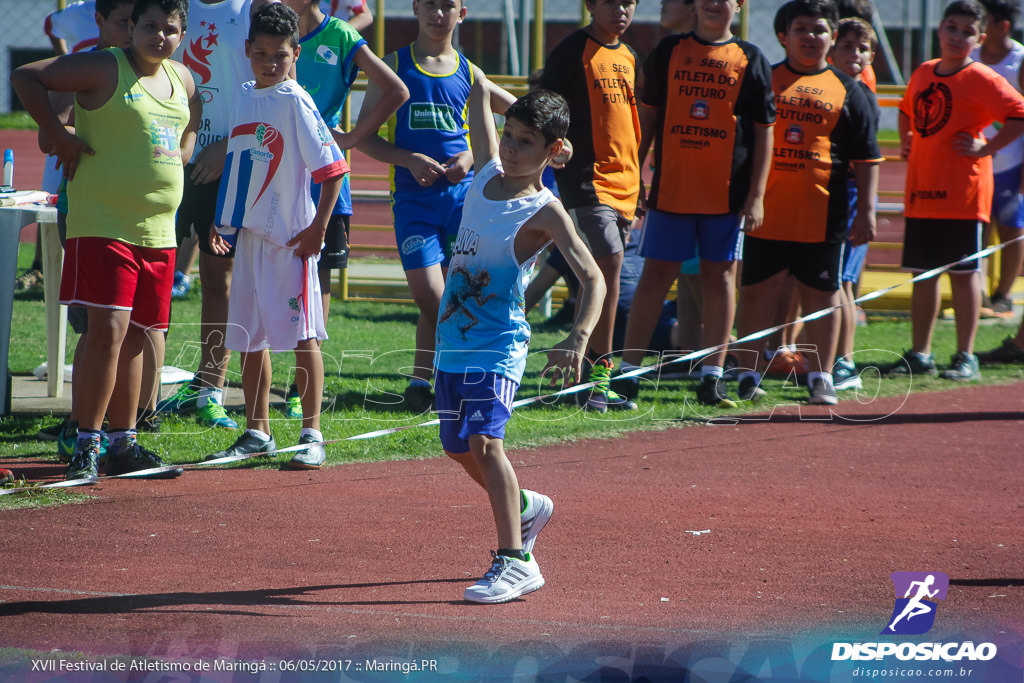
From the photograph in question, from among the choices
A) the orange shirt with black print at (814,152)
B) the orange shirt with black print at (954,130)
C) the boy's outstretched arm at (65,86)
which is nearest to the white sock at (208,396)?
the boy's outstretched arm at (65,86)

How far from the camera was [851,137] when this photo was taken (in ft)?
25.0

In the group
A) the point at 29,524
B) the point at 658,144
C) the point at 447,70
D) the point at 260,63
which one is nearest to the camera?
the point at 29,524

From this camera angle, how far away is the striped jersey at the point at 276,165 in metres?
5.65

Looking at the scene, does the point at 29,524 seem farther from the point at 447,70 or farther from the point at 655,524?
the point at 447,70

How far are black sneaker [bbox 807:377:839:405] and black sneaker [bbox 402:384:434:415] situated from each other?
245 cm

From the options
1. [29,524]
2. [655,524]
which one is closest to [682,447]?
[655,524]

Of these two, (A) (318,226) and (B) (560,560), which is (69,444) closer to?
(A) (318,226)

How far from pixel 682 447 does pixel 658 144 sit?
2079mm

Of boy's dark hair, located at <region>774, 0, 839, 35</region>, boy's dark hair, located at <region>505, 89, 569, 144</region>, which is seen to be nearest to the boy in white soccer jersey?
boy's dark hair, located at <region>505, 89, 569, 144</region>

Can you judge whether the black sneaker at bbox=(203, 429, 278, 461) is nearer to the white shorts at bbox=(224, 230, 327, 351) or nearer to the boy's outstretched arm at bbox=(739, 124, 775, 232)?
the white shorts at bbox=(224, 230, 327, 351)

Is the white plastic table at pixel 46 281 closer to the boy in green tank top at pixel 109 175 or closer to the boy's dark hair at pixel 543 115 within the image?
the boy in green tank top at pixel 109 175

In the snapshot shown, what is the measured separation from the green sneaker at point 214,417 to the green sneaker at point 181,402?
0.17 metres

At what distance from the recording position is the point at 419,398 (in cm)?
712

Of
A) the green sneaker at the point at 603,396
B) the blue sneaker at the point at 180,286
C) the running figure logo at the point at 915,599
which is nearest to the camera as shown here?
the running figure logo at the point at 915,599
